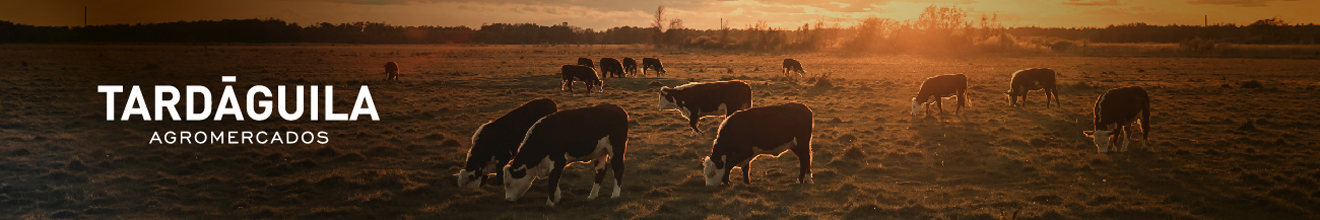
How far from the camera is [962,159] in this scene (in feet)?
35.8

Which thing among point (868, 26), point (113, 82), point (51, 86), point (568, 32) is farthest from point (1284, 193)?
point (568, 32)

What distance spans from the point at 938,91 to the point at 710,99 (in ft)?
20.5

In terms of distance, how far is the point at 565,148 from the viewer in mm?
7656

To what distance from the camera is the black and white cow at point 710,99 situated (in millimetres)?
14203

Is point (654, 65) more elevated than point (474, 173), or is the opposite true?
point (654, 65)

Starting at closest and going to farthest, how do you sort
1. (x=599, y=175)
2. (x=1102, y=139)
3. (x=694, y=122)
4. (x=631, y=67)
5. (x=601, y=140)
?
(x=601, y=140)
(x=599, y=175)
(x=1102, y=139)
(x=694, y=122)
(x=631, y=67)

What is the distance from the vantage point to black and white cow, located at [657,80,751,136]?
14203 mm

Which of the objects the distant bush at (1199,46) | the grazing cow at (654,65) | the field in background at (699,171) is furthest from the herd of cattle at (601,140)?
the distant bush at (1199,46)

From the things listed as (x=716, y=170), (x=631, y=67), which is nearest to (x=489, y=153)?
(x=716, y=170)

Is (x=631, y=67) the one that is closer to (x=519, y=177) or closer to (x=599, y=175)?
(x=599, y=175)

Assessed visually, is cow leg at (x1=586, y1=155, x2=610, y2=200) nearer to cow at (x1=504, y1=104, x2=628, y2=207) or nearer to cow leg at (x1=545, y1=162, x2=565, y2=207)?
cow at (x1=504, y1=104, x2=628, y2=207)

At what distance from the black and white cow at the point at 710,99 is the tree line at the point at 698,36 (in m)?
59.9

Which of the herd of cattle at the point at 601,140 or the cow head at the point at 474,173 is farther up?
the herd of cattle at the point at 601,140

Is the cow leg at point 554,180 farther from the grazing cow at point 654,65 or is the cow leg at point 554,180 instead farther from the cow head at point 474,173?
the grazing cow at point 654,65
